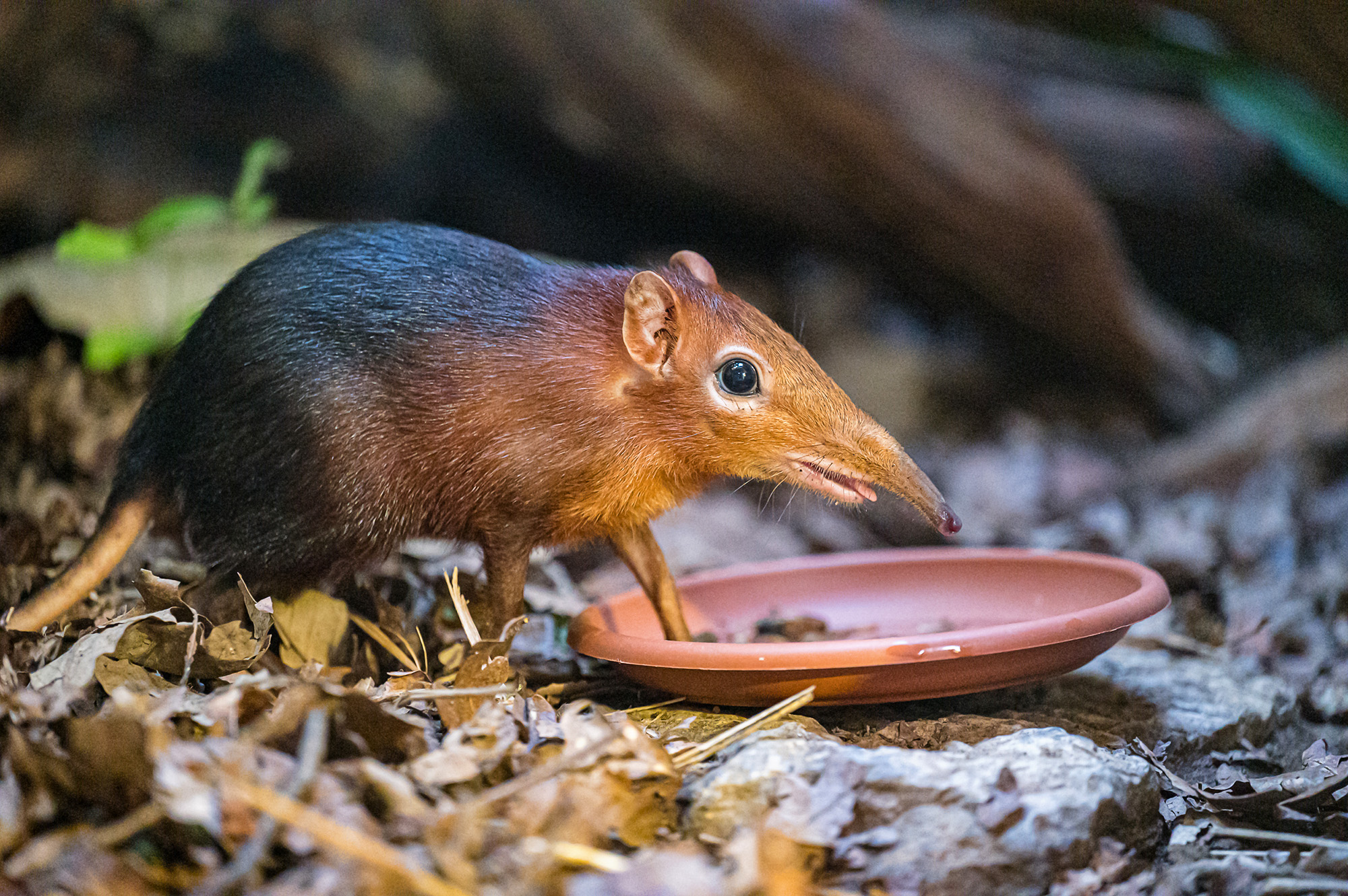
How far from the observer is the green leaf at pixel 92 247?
513cm

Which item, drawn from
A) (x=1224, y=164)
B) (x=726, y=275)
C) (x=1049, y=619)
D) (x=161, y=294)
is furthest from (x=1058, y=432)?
(x=161, y=294)

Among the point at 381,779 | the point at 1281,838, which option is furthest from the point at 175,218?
the point at 1281,838

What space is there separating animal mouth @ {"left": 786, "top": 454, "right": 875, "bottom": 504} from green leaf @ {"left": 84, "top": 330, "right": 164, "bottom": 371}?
363cm

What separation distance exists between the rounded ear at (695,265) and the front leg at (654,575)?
836mm

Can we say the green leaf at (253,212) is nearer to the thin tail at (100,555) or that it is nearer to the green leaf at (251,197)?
the green leaf at (251,197)

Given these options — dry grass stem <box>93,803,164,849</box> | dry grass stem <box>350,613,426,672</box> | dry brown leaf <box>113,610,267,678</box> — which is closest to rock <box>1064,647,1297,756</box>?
dry grass stem <box>350,613,426,672</box>

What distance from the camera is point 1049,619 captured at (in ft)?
9.11

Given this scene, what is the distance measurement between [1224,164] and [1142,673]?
227 inches

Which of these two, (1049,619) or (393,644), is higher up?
(1049,619)

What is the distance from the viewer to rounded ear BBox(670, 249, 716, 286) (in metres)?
3.39

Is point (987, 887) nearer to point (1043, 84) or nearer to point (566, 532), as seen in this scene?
point (566, 532)

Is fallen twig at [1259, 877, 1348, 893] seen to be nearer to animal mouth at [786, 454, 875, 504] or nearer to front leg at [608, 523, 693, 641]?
animal mouth at [786, 454, 875, 504]

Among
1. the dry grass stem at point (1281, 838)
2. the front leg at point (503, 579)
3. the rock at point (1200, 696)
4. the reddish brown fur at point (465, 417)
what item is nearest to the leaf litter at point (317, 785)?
the front leg at point (503, 579)

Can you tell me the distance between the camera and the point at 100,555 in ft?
10.6
